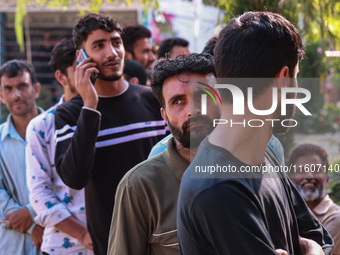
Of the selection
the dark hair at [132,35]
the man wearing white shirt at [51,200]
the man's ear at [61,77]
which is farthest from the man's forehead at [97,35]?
the dark hair at [132,35]

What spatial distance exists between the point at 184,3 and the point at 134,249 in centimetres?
1087

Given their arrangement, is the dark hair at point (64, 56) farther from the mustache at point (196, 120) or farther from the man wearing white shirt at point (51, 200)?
the mustache at point (196, 120)

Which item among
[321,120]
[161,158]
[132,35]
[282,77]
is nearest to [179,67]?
[161,158]

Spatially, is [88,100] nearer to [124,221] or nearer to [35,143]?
[35,143]

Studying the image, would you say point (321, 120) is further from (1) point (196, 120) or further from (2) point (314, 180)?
(1) point (196, 120)

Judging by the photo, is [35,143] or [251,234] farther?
[35,143]

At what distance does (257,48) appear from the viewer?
5.03ft

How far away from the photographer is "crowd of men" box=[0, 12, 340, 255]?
1.52 metres

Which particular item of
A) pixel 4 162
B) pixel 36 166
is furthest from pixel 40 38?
pixel 36 166

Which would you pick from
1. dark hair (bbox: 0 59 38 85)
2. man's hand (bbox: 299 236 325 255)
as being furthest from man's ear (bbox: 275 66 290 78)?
dark hair (bbox: 0 59 38 85)

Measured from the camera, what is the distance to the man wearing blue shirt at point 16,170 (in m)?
4.14

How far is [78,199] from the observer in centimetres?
361

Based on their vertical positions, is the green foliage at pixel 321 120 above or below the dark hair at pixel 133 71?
below

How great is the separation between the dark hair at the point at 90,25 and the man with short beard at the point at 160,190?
4.64ft
